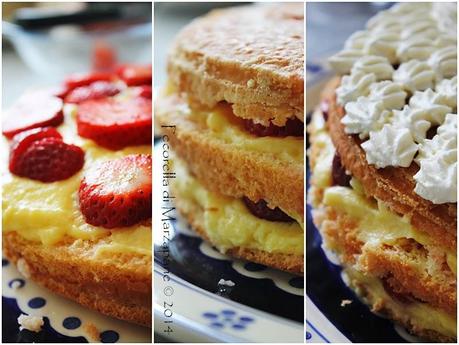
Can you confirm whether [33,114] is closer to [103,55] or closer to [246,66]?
[246,66]

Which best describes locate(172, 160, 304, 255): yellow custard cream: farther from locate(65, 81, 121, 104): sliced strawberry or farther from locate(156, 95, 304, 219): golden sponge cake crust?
locate(65, 81, 121, 104): sliced strawberry

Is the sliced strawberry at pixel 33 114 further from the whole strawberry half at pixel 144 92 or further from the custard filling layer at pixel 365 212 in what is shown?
Result: the custard filling layer at pixel 365 212

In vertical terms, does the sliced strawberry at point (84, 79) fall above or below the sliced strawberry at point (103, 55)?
above

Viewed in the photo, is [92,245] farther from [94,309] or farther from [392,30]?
[392,30]

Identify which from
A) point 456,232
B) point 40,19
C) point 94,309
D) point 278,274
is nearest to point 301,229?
point 278,274

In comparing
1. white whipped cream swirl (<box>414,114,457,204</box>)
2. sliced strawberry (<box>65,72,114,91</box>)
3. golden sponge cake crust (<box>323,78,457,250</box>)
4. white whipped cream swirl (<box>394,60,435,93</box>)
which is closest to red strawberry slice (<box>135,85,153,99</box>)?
sliced strawberry (<box>65,72,114,91</box>)

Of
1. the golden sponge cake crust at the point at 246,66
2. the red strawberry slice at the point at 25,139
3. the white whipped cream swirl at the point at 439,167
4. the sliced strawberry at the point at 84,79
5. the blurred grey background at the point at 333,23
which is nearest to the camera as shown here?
the white whipped cream swirl at the point at 439,167

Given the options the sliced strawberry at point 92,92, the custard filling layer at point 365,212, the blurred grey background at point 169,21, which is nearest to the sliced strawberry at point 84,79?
the sliced strawberry at point 92,92
